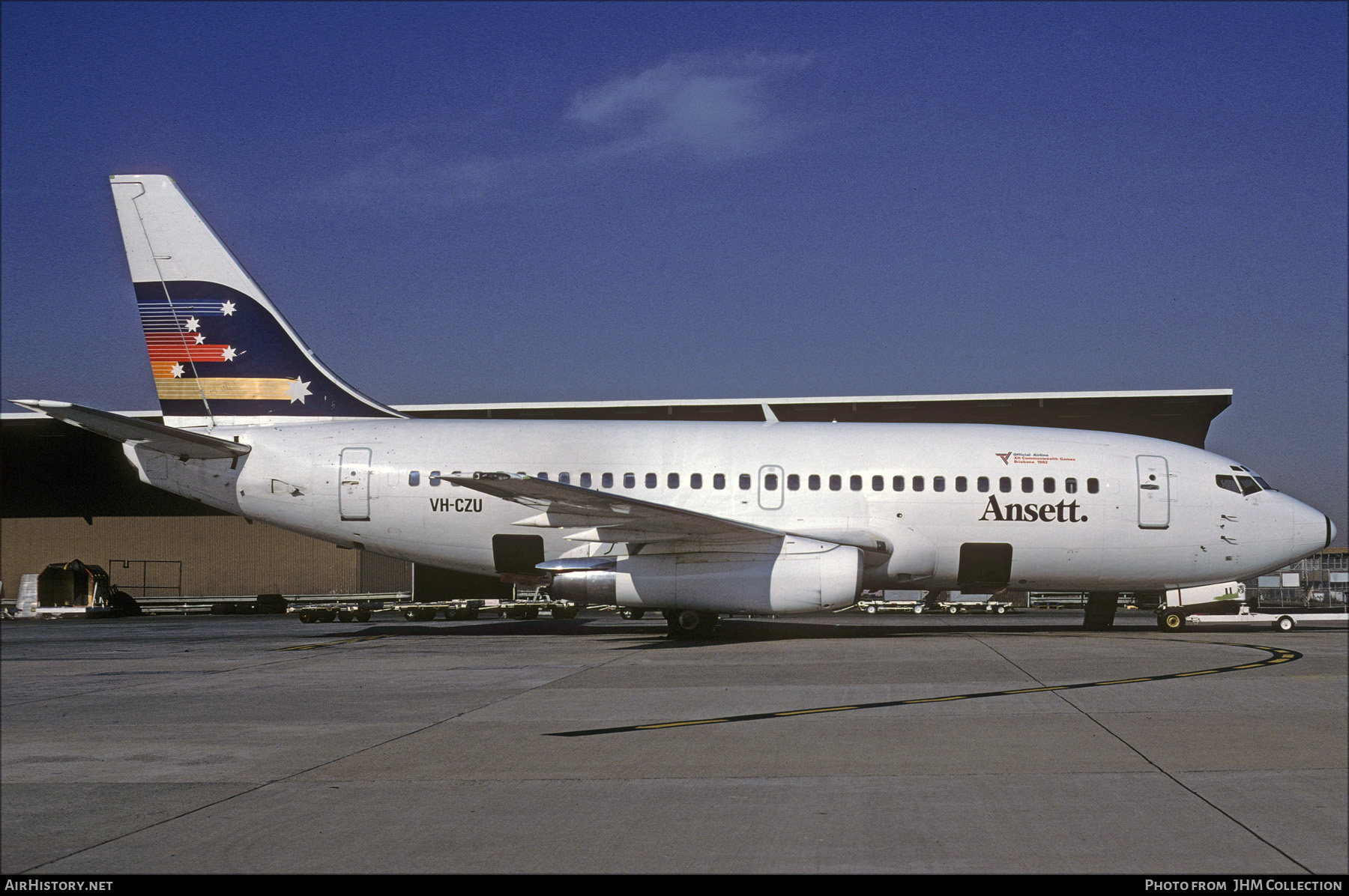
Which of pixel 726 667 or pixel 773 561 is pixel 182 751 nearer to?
pixel 726 667

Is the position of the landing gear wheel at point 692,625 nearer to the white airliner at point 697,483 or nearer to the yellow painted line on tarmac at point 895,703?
the white airliner at point 697,483

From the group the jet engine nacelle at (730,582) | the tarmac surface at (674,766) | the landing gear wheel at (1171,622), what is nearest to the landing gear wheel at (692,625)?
the jet engine nacelle at (730,582)

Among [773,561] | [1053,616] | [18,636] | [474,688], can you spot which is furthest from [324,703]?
[1053,616]

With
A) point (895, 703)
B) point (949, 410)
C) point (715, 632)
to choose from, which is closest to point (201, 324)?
point (715, 632)

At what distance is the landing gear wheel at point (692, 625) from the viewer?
18812 millimetres

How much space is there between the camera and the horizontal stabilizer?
15055 millimetres

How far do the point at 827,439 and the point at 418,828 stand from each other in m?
15.9

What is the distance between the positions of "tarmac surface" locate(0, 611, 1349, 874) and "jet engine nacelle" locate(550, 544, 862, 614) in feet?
15.0

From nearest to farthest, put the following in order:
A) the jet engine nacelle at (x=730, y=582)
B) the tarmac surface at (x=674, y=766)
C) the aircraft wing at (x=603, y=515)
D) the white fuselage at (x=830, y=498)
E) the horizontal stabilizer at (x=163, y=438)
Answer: the tarmac surface at (x=674, y=766), the horizontal stabilizer at (x=163, y=438), the aircraft wing at (x=603, y=515), the jet engine nacelle at (x=730, y=582), the white fuselage at (x=830, y=498)

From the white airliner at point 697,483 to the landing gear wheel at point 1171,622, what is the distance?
0.62m

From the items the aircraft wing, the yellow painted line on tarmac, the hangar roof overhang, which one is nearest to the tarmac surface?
the yellow painted line on tarmac

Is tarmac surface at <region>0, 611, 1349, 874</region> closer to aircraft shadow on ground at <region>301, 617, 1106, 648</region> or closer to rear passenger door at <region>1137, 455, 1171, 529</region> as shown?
aircraft shadow on ground at <region>301, 617, 1106, 648</region>

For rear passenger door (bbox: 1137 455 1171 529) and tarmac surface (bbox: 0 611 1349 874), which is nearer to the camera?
tarmac surface (bbox: 0 611 1349 874)

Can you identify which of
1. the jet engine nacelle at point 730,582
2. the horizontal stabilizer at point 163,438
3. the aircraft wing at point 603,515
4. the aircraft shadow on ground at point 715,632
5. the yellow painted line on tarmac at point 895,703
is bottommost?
the aircraft shadow on ground at point 715,632
